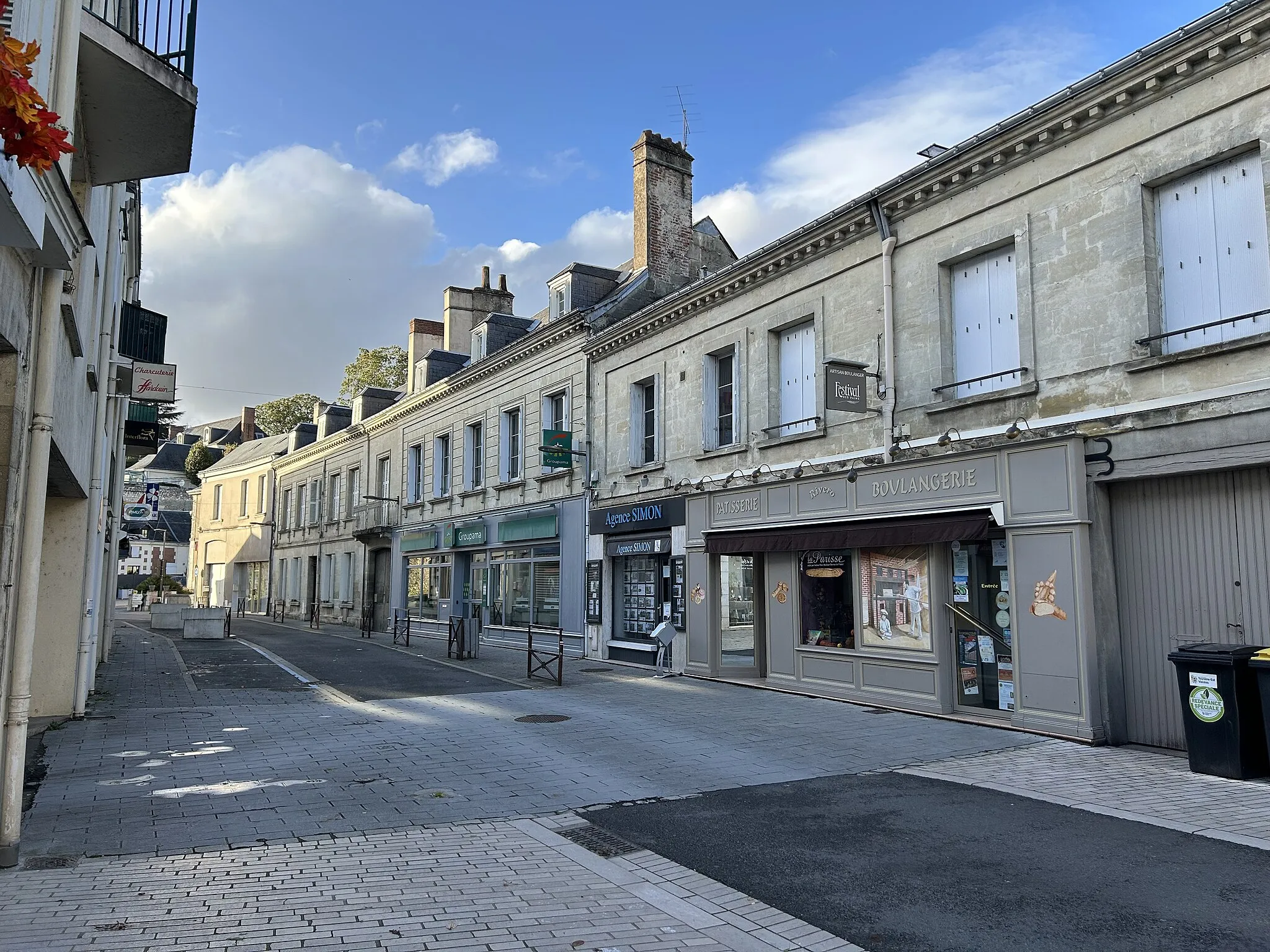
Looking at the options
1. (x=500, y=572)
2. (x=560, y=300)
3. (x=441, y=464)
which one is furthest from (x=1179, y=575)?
(x=441, y=464)

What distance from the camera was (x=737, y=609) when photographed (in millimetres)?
15180

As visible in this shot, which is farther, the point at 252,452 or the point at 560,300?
the point at 252,452

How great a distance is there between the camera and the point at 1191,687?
7855 mm

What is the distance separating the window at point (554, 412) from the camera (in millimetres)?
21420

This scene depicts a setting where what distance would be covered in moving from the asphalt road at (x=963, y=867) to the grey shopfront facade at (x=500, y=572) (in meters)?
12.9

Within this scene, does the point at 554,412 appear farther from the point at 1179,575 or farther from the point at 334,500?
the point at 334,500

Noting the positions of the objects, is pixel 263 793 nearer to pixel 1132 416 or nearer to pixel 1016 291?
pixel 1132 416

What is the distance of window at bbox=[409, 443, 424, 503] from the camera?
96.7ft

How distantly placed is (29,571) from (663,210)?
16311 mm

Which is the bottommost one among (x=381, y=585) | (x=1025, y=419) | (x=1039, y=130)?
(x=381, y=585)

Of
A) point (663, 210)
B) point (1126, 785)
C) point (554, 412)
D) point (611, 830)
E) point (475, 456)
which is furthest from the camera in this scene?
point (475, 456)

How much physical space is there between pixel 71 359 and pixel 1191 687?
1074cm

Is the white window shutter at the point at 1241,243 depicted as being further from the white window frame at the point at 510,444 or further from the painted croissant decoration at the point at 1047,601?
the white window frame at the point at 510,444

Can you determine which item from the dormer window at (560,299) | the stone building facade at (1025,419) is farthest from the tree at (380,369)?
the stone building facade at (1025,419)
